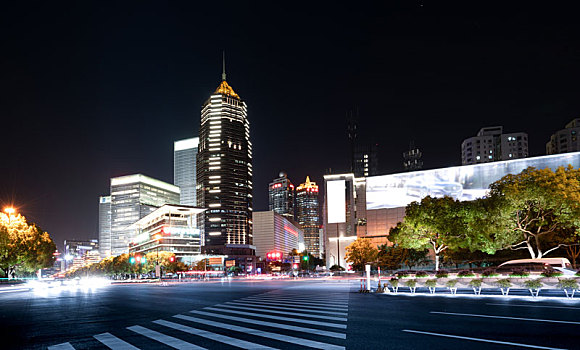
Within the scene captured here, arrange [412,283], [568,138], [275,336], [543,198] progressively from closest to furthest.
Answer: [275,336]
[412,283]
[543,198]
[568,138]

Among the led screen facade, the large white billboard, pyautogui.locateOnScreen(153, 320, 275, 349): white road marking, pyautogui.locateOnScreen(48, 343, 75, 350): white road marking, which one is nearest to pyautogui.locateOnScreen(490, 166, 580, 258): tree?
pyautogui.locateOnScreen(153, 320, 275, 349): white road marking

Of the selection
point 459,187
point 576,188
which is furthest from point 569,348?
point 459,187

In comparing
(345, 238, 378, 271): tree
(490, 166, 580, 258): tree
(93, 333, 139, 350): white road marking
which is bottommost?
(345, 238, 378, 271): tree

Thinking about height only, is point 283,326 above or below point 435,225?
below

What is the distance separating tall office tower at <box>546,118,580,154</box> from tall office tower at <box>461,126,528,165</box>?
12054 millimetres

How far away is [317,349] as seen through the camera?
8836 millimetres

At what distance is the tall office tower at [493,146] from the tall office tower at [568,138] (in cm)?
1205

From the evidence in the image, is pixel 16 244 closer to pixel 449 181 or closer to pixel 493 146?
pixel 449 181

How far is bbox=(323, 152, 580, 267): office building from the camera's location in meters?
100

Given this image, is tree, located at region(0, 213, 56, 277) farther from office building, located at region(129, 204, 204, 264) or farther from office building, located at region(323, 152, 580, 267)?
office building, located at region(323, 152, 580, 267)

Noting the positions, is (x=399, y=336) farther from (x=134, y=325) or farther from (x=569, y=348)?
(x=134, y=325)

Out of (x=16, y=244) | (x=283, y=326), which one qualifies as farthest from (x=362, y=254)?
(x=283, y=326)

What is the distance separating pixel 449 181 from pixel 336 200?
3998 cm

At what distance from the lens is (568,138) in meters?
141
